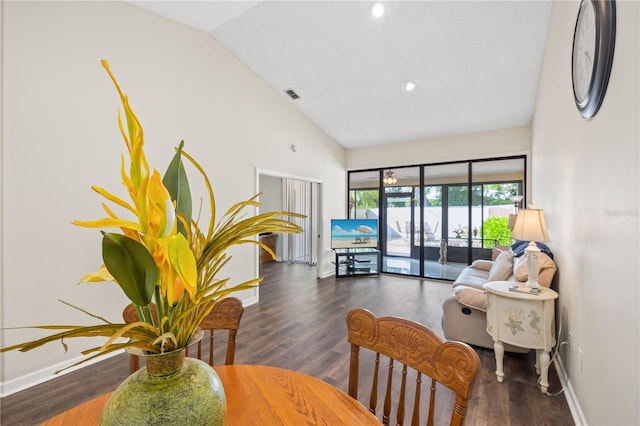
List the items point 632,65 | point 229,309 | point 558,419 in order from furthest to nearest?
point 558,419
point 229,309
point 632,65

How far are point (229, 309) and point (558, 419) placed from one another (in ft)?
7.42

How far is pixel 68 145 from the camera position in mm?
2623

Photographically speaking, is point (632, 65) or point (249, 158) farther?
point (249, 158)

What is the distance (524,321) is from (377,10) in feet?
10.5

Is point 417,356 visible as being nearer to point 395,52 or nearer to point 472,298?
point 472,298

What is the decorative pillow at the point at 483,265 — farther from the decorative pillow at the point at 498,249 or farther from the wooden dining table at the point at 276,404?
the wooden dining table at the point at 276,404

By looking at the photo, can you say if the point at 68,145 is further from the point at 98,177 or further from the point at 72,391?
the point at 72,391

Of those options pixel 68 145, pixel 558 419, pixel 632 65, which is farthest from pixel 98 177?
pixel 558 419

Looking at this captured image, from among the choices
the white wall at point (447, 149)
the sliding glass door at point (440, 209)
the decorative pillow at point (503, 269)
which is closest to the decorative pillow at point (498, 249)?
the sliding glass door at point (440, 209)

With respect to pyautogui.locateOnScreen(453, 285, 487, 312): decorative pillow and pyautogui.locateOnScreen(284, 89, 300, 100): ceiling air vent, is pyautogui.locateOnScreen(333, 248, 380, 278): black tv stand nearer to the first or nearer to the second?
pyautogui.locateOnScreen(284, 89, 300, 100): ceiling air vent

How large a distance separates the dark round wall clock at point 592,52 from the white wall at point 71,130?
3566mm

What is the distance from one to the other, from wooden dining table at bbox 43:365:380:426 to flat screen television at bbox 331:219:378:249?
5111mm

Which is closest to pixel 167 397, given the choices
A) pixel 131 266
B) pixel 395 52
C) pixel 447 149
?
pixel 131 266

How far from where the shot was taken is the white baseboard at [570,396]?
6.22 feet
